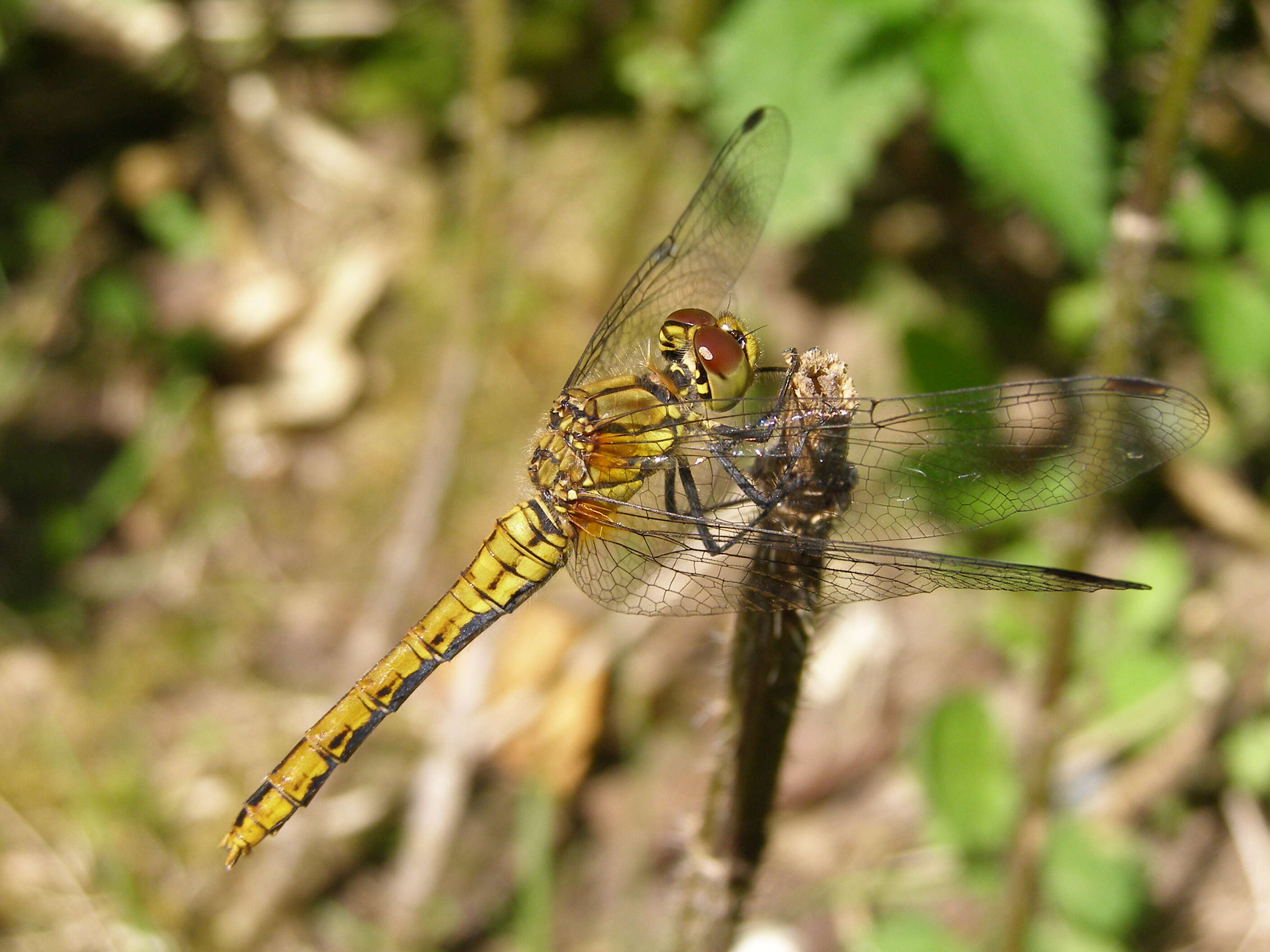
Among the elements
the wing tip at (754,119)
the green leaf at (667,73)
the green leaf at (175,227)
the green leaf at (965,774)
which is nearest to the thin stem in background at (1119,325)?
the green leaf at (965,774)

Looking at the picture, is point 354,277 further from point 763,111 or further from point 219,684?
point 763,111

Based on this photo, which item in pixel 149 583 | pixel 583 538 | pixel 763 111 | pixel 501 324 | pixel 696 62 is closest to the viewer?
pixel 583 538

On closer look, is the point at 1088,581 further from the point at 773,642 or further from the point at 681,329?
the point at 681,329

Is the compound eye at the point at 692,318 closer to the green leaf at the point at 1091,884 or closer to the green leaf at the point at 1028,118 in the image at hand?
the green leaf at the point at 1028,118

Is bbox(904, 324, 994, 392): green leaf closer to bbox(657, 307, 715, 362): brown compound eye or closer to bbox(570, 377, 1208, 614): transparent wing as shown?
bbox(570, 377, 1208, 614): transparent wing

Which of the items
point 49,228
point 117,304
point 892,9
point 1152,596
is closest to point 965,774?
point 1152,596

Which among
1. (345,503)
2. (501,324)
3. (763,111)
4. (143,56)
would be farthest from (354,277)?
(763,111)

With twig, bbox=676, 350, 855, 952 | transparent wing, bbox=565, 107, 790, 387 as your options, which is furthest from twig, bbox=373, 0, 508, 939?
twig, bbox=676, 350, 855, 952
